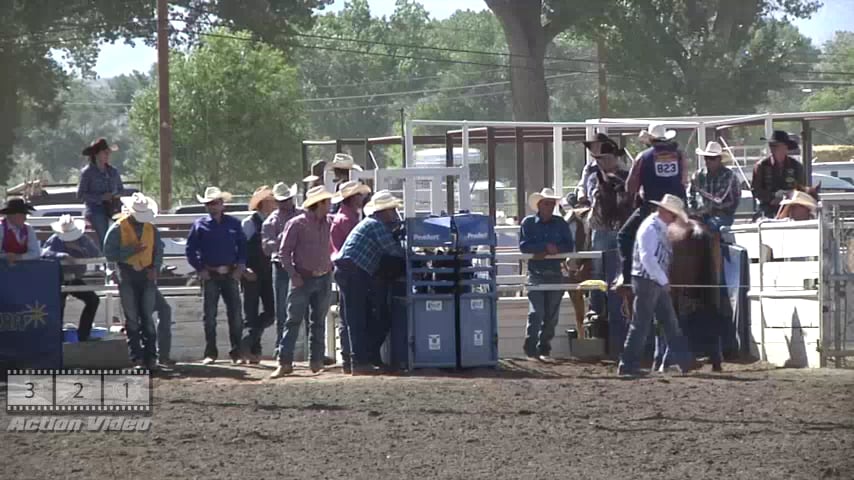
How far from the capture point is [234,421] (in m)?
10.0

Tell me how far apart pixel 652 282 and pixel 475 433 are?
12.9 ft

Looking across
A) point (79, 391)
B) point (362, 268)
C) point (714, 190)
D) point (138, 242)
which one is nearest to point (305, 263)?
point (362, 268)

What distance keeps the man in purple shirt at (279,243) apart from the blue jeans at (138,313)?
50.2 inches

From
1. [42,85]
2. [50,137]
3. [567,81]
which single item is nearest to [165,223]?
[42,85]

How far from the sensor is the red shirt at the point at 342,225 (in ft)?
46.6

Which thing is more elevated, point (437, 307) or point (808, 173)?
point (808, 173)

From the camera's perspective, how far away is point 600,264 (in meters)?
15.3

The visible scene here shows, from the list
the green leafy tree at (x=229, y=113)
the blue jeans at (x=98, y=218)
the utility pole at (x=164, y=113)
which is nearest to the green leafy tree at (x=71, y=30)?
the green leafy tree at (x=229, y=113)

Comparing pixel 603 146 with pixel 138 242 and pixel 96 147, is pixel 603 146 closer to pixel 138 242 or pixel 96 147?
pixel 138 242

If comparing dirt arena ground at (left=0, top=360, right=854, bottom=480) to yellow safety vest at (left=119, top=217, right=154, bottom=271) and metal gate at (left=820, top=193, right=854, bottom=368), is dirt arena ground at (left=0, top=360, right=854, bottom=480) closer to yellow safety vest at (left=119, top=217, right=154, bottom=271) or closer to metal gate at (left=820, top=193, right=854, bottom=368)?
metal gate at (left=820, top=193, right=854, bottom=368)

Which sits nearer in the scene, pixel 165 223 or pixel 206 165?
pixel 165 223

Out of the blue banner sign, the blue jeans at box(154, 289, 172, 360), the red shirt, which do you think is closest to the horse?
the red shirt

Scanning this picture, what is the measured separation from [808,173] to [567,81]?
75141 millimetres

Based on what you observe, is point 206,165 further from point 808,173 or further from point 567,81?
point 567,81
